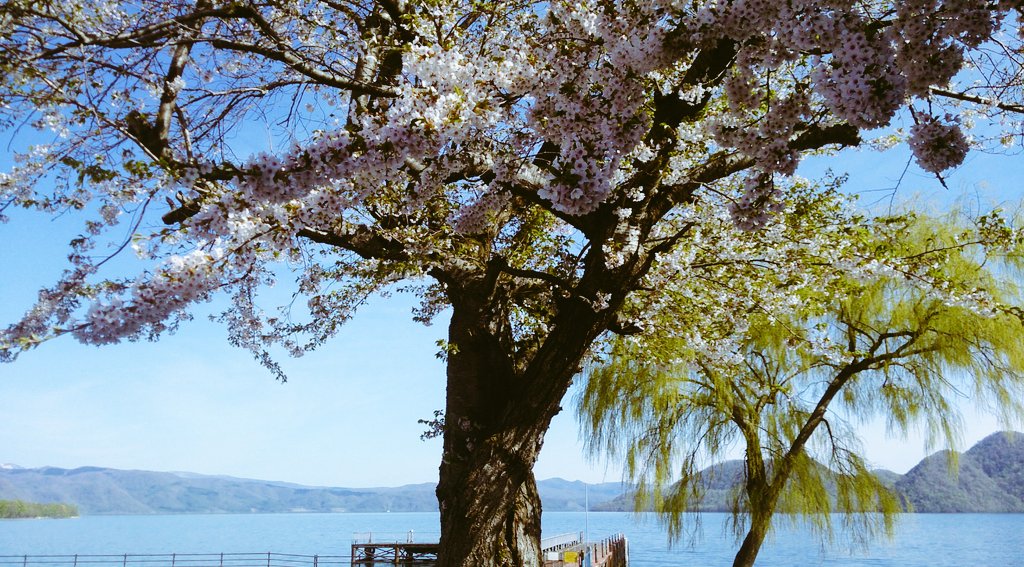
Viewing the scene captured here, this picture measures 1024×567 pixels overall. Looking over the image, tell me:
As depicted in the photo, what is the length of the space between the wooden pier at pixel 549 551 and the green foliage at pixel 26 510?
541 ft

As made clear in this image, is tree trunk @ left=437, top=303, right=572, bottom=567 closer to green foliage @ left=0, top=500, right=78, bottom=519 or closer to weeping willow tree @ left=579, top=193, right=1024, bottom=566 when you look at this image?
weeping willow tree @ left=579, top=193, right=1024, bottom=566

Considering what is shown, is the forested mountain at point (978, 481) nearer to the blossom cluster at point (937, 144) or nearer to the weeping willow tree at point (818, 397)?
the weeping willow tree at point (818, 397)

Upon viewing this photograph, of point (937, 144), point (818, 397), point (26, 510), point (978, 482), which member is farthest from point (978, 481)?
point (26, 510)

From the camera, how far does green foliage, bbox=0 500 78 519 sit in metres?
154

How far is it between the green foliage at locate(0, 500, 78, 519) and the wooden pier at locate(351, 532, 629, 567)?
164960mm

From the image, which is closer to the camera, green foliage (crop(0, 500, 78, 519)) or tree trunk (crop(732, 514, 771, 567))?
tree trunk (crop(732, 514, 771, 567))

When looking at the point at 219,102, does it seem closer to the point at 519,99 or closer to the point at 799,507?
the point at 519,99

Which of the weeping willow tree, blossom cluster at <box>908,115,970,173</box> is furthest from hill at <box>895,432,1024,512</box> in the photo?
blossom cluster at <box>908,115,970,173</box>

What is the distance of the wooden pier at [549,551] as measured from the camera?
12.5 m

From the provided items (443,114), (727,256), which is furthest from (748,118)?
(727,256)

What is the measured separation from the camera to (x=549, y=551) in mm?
13703

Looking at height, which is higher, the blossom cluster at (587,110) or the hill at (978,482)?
the blossom cluster at (587,110)

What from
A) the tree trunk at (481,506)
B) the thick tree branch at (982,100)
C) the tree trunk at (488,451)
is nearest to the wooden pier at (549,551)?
the tree trunk at (488,451)

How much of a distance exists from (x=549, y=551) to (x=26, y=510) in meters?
202
